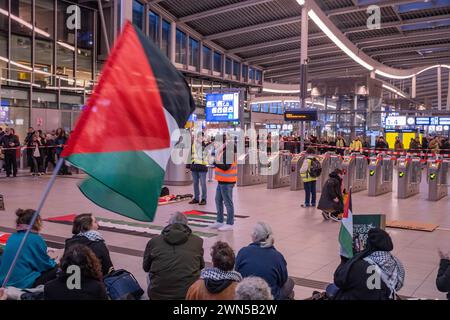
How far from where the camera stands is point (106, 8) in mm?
27891

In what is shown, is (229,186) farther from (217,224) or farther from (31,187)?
(31,187)

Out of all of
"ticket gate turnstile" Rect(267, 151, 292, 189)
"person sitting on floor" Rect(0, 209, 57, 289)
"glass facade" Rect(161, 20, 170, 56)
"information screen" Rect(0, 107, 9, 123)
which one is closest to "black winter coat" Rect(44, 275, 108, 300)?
"person sitting on floor" Rect(0, 209, 57, 289)

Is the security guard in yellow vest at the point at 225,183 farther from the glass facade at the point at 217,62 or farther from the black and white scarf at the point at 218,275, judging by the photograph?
the glass facade at the point at 217,62

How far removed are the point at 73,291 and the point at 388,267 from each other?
244 cm

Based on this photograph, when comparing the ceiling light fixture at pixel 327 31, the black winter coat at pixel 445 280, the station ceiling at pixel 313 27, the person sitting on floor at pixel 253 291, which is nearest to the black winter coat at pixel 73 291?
the person sitting on floor at pixel 253 291

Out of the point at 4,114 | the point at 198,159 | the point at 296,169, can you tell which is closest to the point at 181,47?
the point at 4,114

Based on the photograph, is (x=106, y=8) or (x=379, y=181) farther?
(x=106, y=8)

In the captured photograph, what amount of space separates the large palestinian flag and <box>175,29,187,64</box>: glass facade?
2991 centimetres

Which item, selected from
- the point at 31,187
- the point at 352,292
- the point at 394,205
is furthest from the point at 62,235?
the point at 394,205

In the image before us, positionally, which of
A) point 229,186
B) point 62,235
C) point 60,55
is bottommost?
point 62,235

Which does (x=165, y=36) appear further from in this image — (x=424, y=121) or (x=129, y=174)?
(x=129, y=174)

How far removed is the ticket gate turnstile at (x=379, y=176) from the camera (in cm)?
1547

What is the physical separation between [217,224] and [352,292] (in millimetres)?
6211

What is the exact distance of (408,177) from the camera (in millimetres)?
15633
